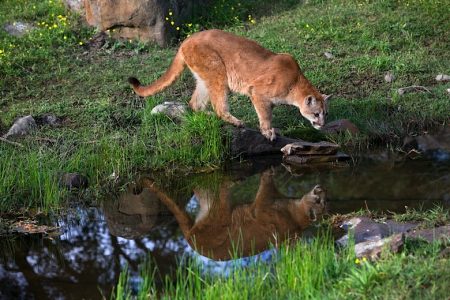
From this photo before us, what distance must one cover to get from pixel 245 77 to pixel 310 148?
1287 millimetres

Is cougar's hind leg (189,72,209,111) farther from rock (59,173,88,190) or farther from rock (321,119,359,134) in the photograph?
rock (59,173,88,190)

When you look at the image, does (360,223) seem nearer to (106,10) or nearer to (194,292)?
(194,292)

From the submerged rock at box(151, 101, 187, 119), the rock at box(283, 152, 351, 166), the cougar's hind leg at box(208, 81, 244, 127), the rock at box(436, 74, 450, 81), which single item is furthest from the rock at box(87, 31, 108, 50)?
the rock at box(436, 74, 450, 81)

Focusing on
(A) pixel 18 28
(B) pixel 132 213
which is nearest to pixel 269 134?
(B) pixel 132 213

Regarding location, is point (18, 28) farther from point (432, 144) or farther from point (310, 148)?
point (432, 144)

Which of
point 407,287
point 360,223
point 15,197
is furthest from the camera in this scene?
point 15,197

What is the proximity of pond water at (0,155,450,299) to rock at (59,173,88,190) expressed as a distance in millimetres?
358

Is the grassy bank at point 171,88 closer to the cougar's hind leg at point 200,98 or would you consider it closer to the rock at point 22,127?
the rock at point 22,127

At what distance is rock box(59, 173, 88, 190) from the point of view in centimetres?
816

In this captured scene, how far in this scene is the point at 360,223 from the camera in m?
6.91

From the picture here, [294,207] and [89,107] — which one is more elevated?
[89,107]

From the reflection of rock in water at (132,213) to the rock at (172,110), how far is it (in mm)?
1748

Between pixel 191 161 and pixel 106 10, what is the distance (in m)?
5.55

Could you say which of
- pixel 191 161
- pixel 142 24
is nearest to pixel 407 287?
pixel 191 161
